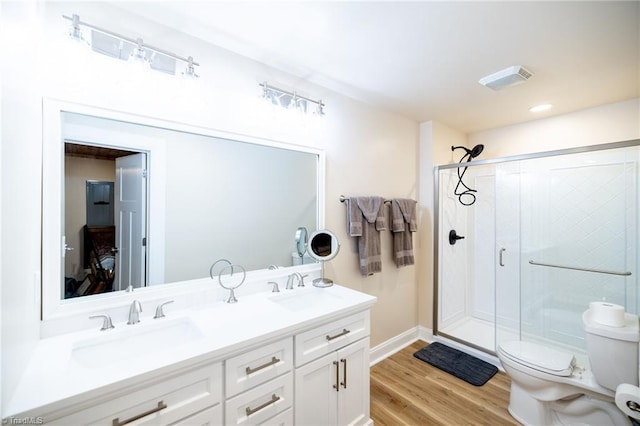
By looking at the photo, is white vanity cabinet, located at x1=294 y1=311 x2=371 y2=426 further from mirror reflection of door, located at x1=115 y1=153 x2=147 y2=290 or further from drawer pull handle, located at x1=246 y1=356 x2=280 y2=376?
mirror reflection of door, located at x1=115 y1=153 x2=147 y2=290

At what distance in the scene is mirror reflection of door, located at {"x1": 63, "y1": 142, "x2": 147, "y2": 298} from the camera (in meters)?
1.23

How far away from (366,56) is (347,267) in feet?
5.04

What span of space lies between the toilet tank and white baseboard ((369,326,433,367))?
1420 mm

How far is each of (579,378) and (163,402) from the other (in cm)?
223

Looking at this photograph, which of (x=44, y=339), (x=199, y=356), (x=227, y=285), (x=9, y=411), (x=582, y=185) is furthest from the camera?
(x=582, y=185)

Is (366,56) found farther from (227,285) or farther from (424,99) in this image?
(227,285)

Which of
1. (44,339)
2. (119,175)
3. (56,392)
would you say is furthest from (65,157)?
(56,392)

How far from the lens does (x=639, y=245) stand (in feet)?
6.25

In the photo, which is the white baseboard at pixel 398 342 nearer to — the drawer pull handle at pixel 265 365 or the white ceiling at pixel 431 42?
the drawer pull handle at pixel 265 365

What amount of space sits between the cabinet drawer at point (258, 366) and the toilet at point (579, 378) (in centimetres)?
156

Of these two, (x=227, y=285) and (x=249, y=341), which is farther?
(x=227, y=285)

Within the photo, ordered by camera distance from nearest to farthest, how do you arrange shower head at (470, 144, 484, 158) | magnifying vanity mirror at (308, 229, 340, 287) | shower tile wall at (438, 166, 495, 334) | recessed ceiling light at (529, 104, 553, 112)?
magnifying vanity mirror at (308, 229, 340, 287), recessed ceiling light at (529, 104, 553, 112), shower head at (470, 144, 484, 158), shower tile wall at (438, 166, 495, 334)

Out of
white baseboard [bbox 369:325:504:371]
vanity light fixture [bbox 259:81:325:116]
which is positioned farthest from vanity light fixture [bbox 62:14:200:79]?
white baseboard [bbox 369:325:504:371]

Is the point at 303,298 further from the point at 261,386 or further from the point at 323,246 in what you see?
the point at 261,386
